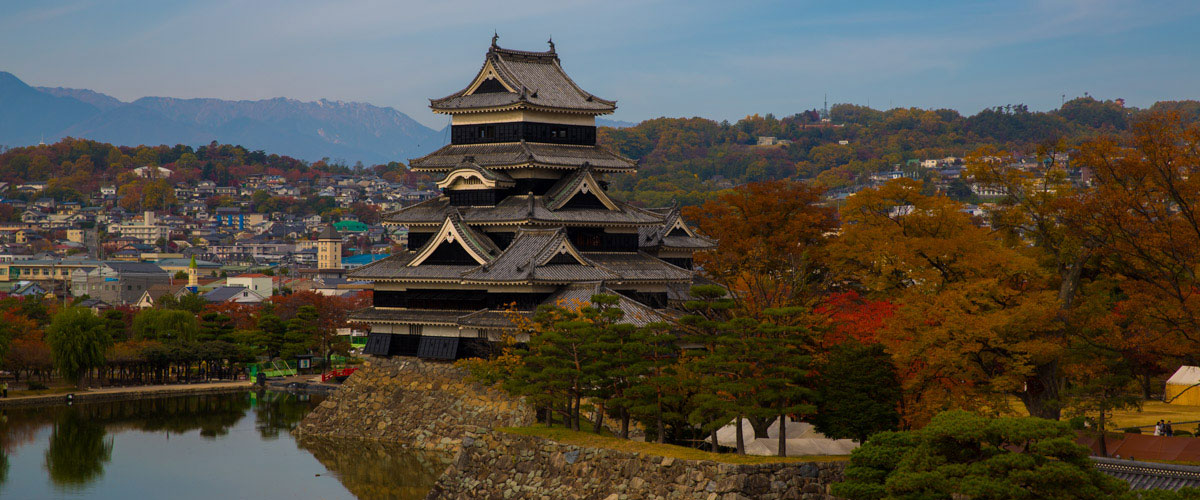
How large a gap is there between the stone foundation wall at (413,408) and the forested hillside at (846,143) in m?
112

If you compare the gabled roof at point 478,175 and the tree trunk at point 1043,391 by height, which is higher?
the gabled roof at point 478,175

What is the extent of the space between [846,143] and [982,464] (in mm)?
174481

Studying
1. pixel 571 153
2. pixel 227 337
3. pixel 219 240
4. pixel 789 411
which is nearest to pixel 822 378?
pixel 789 411

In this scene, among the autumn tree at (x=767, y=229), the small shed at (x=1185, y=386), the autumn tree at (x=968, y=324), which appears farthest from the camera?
the autumn tree at (x=767, y=229)

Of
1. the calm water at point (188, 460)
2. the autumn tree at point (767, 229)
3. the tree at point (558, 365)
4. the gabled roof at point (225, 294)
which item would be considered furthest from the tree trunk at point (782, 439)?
the gabled roof at point (225, 294)

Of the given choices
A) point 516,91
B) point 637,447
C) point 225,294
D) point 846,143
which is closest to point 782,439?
point 637,447

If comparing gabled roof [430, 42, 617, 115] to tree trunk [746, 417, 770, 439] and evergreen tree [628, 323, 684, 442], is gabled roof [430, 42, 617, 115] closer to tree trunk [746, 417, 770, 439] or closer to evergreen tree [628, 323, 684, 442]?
evergreen tree [628, 323, 684, 442]

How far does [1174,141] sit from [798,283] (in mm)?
9054

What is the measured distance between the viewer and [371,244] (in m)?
187

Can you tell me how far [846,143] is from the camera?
19288cm

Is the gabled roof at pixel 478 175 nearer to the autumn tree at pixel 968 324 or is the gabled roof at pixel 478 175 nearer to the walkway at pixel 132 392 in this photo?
the autumn tree at pixel 968 324

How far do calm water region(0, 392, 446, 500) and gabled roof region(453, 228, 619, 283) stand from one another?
559cm

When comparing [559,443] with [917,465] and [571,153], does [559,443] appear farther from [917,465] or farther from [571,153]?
[571,153]

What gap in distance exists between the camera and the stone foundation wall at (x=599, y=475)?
26.2 meters
